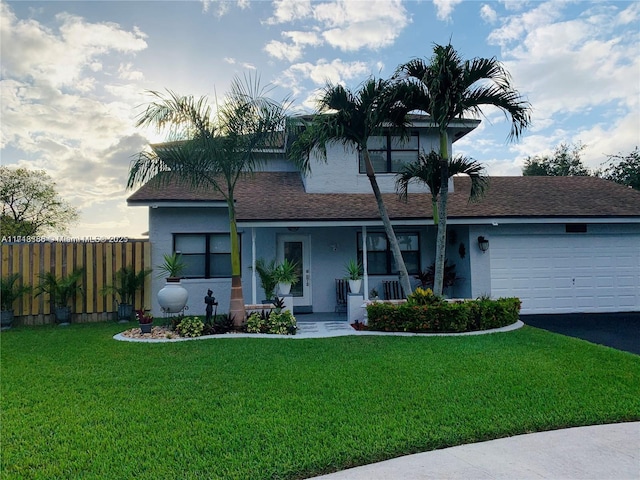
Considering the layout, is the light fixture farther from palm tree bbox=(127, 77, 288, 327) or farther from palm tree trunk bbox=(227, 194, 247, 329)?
palm tree trunk bbox=(227, 194, 247, 329)

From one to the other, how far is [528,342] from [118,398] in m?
7.55

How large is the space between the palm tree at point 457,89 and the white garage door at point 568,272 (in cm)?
429

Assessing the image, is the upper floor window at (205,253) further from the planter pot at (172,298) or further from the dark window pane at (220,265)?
the planter pot at (172,298)

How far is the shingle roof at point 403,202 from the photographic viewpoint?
37.5ft

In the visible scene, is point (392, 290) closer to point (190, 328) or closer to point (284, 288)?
point (284, 288)

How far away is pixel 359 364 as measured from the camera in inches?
256

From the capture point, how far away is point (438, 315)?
9180 mm

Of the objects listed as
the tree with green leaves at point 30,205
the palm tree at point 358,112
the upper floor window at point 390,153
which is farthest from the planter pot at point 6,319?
the tree with green leaves at point 30,205

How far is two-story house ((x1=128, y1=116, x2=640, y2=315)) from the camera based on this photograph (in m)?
11.7

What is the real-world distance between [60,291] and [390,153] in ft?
36.8

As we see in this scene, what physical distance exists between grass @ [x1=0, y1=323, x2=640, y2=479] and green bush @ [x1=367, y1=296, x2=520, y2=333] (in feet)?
4.13

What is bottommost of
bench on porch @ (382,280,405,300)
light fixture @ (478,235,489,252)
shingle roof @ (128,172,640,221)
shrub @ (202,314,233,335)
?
shrub @ (202,314,233,335)

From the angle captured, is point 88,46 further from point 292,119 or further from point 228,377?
point 228,377

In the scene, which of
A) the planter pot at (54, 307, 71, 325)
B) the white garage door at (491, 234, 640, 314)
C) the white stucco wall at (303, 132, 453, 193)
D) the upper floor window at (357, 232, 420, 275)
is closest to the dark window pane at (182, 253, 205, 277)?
the planter pot at (54, 307, 71, 325)
